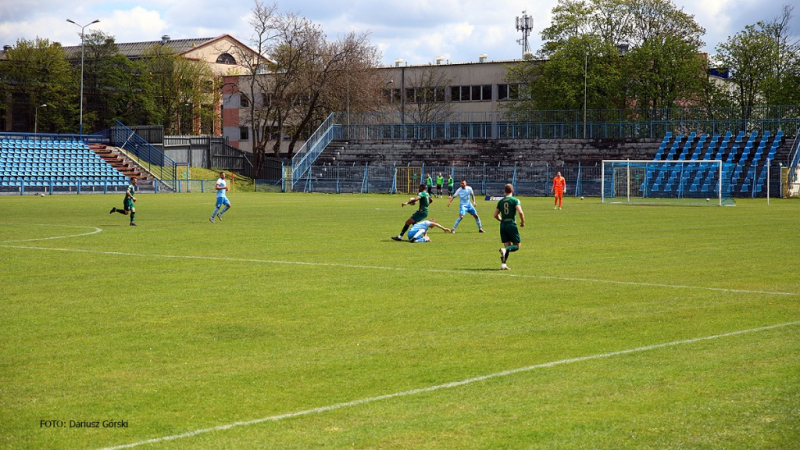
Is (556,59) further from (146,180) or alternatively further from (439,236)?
(439,236)

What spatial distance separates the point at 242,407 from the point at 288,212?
31670 mm

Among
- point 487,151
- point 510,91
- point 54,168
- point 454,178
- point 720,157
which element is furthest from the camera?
point 510,91

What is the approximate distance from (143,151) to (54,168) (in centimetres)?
1028

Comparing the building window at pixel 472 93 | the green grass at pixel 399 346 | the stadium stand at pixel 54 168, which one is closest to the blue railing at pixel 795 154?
the building window at pixel 472 93

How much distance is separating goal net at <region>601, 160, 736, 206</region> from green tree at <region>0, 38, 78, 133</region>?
59.4 metres

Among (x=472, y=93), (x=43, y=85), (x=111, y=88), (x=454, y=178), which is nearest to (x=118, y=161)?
(x=454, y=178)

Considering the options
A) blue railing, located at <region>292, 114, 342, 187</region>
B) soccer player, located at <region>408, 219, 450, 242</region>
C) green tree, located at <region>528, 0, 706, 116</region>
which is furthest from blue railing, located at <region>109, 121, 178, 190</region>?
soccer player, located at <region>408, 219, 450, 242</region>

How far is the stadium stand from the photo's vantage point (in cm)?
6072

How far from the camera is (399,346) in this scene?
10078 millimetres

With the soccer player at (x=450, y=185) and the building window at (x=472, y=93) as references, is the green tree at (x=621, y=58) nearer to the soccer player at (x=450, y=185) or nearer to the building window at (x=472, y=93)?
the building window at (x=472, y=93)

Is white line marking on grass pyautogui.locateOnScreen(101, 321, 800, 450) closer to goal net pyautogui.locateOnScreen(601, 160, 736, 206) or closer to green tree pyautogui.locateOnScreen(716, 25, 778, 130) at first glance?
goal net pyautogui.locateOnScreen(601, 160, 736, 206)

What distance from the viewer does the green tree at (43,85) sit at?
94.1m

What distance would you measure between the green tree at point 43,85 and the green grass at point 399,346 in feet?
259

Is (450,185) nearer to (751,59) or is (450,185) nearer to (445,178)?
(445,178)
